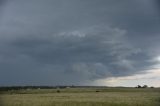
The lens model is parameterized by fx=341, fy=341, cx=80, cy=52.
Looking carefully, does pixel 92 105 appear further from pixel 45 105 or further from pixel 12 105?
pixel 12 105

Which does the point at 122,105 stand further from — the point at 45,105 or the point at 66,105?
the point at 45,105

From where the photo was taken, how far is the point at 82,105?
35500 millimetres

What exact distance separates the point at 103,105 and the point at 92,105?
115 cm

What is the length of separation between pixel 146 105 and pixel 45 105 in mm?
10246

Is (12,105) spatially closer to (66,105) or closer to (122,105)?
(66,105)

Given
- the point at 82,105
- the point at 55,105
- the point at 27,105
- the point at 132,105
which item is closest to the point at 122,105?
the point at 132,105

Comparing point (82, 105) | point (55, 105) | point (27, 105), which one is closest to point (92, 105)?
point (82, 105)

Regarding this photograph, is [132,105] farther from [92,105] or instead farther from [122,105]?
[92,105]

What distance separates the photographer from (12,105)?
34.5 m

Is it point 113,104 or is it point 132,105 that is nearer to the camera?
point 132,105

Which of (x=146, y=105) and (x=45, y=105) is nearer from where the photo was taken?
(x=146, y=105)

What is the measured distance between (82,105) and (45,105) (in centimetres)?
384

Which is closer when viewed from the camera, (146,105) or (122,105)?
(146,105)

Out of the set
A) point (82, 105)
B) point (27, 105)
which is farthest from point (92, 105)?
point (27, 105)
